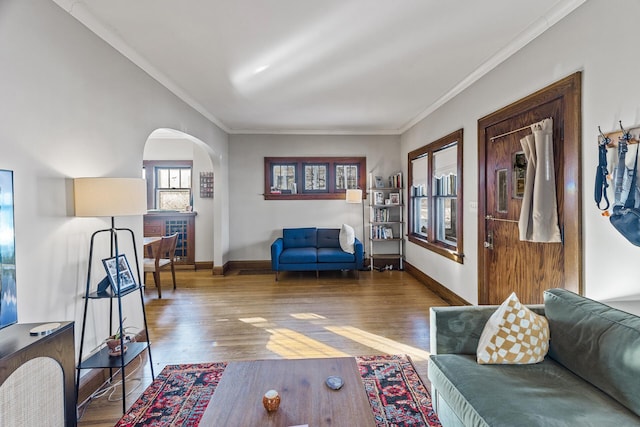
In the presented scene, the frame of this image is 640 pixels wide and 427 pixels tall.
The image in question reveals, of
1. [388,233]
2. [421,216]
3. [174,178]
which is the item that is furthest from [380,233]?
[174,178]

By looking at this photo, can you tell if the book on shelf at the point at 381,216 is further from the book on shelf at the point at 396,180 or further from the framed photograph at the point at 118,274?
the framed photograph at the point at 118,274

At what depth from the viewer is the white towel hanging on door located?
2379 millimetres

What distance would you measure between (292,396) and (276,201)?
190 inches

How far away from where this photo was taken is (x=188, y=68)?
3223 mm

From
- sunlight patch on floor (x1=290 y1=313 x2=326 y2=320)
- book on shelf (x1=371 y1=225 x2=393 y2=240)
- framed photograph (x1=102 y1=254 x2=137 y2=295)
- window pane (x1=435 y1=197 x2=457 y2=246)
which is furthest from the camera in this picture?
book on shelf (x1=371 y1=225 x2=393 y2=240)

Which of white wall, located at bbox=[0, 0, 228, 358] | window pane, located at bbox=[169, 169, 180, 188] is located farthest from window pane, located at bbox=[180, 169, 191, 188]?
white wall, located at bbox=[0, 0, 228, 358]

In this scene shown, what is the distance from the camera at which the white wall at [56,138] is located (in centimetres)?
176

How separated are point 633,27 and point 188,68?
11.4 feet

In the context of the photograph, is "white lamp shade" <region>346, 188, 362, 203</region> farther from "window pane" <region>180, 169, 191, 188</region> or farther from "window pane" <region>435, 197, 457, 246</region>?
"window pane" <region>180, 169, 191, 188</region>

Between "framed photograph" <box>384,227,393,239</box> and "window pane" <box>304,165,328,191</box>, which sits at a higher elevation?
"window pane" <box>304,165,328,191</box>

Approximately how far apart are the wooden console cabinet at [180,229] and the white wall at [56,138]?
340 cm

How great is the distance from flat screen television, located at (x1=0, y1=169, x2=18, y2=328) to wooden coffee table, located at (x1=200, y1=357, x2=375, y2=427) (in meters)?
1.12

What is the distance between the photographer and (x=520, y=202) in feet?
9.09

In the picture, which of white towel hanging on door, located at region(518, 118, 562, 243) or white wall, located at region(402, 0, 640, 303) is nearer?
white wall, located at region(402, 0, 640, 303)
